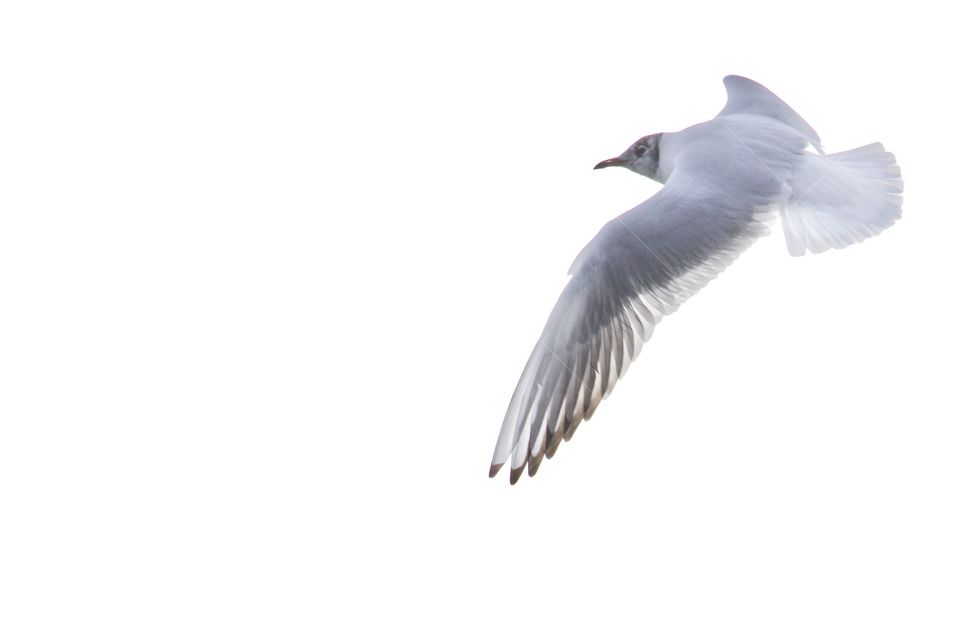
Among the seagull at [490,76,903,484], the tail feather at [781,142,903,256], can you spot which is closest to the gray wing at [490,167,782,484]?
the seagull at [490,76,903,484]

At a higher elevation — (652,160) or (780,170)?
(652,160)

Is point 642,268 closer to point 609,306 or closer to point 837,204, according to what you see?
point 609,306

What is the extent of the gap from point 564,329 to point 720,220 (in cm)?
45

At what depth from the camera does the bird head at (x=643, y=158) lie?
3.81 meters

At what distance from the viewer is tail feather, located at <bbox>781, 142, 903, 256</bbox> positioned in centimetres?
327

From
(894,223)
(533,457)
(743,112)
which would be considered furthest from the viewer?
(743,112)

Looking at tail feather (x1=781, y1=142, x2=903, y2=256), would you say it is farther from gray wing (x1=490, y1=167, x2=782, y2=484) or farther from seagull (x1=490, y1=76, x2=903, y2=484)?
gray wing (x1=490, y1=167, x2=782, y2=484)

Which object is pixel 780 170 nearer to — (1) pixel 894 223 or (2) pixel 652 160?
(1) pixel 894 223

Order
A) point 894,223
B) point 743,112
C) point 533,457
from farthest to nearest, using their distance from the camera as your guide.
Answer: point 743,112
point 894,223
point 533,457

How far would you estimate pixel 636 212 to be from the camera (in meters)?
3.12

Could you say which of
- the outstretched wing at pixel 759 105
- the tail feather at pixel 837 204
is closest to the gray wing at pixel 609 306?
the tail feather at pixel 837 204

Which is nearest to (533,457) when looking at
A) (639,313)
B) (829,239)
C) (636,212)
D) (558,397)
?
(558,397)

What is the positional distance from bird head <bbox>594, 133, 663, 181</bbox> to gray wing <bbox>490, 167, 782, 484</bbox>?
0.66 metres

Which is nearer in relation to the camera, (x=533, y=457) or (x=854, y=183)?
(x=533, y=457)
